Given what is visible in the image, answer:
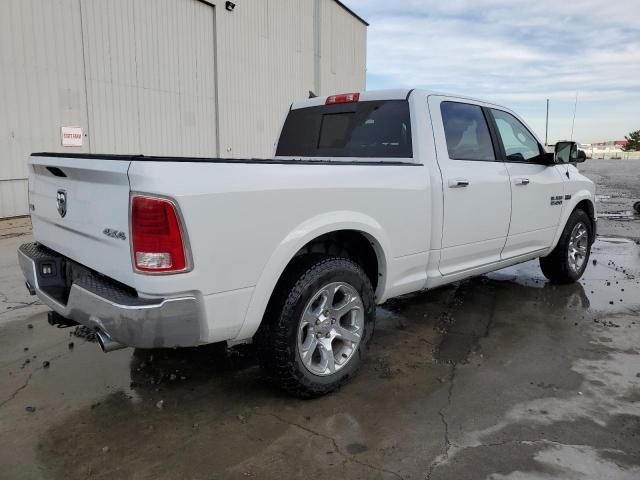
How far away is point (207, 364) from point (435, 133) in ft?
7.73

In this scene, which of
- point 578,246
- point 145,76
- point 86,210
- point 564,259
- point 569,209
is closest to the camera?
point 86,210

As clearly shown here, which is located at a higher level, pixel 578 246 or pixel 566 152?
pixel 566 152

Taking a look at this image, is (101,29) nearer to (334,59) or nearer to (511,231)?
(511,231)

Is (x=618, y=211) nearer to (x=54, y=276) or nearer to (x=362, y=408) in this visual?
(x=362, y=408)

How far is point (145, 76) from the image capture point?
12.4m

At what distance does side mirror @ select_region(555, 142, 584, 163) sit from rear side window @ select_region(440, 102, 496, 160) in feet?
2.92

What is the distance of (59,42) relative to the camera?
10.5m

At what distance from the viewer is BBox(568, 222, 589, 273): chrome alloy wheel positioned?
232 inches

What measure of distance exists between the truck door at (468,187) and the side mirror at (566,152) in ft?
2.81

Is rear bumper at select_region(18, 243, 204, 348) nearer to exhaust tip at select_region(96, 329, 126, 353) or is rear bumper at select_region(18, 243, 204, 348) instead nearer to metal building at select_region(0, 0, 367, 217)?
exhaust tip at select_region(96, 329, 126, 353)

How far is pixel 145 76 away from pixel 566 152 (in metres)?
10.1

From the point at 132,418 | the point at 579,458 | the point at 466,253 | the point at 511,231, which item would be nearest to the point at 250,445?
the point at 132,418

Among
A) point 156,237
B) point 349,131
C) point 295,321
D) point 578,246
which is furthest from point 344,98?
point 578,246

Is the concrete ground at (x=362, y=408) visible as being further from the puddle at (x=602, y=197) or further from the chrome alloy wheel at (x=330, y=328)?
the puddle at (x=602, y=197)
